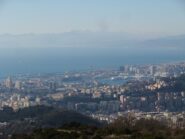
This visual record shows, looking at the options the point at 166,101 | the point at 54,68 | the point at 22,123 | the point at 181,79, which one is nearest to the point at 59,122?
the point at 22,123

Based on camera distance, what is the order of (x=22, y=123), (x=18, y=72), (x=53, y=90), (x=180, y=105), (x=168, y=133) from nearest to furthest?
(x=168, y=133) → (x=22, y=123) → (x=180, y=105) → (x=53, y=90) → (x=18, y=72)

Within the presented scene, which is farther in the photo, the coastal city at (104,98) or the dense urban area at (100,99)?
the coastal city at (104,98)

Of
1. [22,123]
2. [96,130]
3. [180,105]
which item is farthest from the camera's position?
[180,105]

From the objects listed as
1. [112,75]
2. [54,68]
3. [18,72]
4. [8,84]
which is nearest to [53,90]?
[8,84]

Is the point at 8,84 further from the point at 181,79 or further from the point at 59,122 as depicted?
the point at 59,122

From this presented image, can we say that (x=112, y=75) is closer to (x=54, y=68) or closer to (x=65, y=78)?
(x=65, y=78)

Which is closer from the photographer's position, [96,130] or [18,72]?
[96,130]

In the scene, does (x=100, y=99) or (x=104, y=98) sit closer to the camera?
(x=100, y=99)

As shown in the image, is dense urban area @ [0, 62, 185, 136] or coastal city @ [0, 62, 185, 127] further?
coastal city @ [0, 62, 185, 127]

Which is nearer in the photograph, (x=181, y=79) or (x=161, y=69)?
(x=181, y=79)
